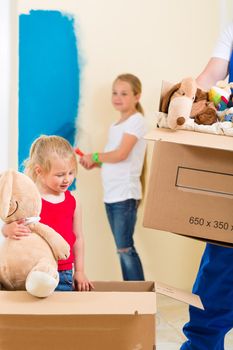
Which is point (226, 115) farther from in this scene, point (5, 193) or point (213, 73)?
point (5, 193)

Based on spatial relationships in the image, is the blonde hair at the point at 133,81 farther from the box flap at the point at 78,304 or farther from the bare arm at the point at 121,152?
the box flap at the point at 78,304

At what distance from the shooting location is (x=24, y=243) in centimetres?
150

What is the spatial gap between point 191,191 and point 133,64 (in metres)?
1.82

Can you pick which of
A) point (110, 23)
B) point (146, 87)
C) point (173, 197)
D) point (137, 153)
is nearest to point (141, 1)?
point (110, 23)

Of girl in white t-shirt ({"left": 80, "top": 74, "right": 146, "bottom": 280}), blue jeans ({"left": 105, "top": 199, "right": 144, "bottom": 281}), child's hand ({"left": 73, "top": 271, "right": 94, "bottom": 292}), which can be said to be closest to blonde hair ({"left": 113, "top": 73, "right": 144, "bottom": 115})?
girl in white t-shirt ({"left": 80, "top": 74, "right": 146, "bottom": 280})

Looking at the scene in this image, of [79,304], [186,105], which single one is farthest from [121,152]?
[79,304]

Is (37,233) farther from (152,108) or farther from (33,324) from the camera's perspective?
(152,108)

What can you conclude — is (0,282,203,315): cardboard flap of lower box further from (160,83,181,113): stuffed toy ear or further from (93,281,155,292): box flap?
(160,83,181,113): stuffed toy ear

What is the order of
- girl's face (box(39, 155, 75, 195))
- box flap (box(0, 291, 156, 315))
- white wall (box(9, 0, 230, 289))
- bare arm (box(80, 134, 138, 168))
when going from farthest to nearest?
white wall (box(9, 0, 230, 289)), bare arm (box(80, 134, 138, 168)), girl's face (box(39, 155, 75, 195)), box flap (box(0, 291, 156, 315))

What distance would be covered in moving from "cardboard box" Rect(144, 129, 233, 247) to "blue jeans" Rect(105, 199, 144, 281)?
151cm

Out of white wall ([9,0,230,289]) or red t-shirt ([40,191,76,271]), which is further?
white wall ([9,0,230,289])

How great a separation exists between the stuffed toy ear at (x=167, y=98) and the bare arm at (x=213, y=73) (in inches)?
15.1

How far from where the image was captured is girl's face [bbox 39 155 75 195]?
1.81 meters

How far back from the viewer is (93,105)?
3270 mm
